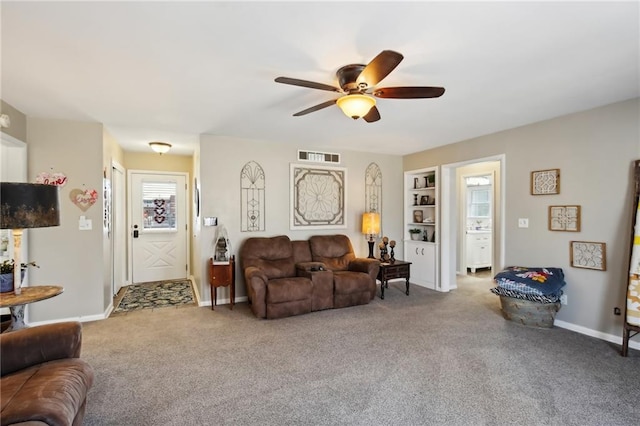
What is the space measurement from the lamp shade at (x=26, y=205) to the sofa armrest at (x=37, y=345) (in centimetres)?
67

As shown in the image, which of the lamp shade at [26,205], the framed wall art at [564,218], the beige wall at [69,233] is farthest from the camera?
the beige wall at [69,233]

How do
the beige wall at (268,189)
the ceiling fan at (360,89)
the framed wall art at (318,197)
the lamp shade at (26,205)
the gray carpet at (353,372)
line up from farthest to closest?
the framed wall art at (318,197)
the beige wall at (268,189)
the ceiling fan at (360,89)
the gray carpet at (353,372)
the lamp shade at (26,205)

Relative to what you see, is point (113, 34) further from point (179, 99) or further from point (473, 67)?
point (473, 67)

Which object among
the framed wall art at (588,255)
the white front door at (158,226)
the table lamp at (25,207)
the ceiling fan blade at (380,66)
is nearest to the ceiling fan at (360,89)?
the ceiling fan blade at (380,66)

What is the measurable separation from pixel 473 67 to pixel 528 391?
2444mm

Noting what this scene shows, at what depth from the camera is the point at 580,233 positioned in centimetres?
345

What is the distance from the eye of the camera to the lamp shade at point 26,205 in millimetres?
1947

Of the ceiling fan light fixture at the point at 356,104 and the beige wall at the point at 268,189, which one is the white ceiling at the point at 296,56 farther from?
the beige wall at the point at 268,189

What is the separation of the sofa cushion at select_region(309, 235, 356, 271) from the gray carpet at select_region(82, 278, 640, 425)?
1.06 m

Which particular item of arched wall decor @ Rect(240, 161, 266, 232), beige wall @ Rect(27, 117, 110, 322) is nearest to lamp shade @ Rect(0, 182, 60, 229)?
beige wall @ Rect(27, 117, 110, 322)

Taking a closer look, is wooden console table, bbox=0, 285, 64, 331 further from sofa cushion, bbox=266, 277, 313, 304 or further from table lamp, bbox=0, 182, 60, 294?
sofa cushion, bbox=266, 277, 313, 304

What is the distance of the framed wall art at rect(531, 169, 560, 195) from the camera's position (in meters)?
3.65

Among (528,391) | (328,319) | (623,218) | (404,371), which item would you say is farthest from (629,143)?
(328,319)

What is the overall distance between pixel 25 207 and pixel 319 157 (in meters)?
3.88
